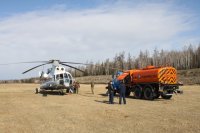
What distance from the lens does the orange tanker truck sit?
2958cm

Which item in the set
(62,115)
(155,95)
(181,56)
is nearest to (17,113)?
(62,115)

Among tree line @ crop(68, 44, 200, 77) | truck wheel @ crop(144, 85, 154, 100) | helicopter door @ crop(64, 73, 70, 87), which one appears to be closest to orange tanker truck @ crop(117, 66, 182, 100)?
truck wheel @ crop(144, 85, 154, 100)

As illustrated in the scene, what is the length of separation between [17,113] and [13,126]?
4850 mm

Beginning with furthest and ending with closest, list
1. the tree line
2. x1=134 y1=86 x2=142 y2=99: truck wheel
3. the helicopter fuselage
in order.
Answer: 1. the tree line
2. the helicopter fuselage
3. x1=134 y1=86 x2=142 y2=99: truck wheel

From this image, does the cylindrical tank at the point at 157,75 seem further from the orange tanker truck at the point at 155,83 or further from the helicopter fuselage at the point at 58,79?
the helicopter fuselage at the point at 58,79

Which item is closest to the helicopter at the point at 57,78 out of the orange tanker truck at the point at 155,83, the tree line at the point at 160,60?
the orange tanker truck at the point at 155,83

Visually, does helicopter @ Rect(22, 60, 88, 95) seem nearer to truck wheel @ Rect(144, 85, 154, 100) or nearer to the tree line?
truck wheel @ Rect(144, 85, 154, 100)

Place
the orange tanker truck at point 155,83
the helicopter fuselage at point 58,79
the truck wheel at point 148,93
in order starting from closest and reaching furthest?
1. the orange tanker truck at point 155,83
2. the truck wheel at point 148,93
3. the helicopter fuselage at point 58,79

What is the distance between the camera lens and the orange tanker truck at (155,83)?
29.6 m

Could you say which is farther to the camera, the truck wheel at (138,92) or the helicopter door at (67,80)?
the helicopter door at (67,80)

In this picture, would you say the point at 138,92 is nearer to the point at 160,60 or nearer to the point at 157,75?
the point at 157,75

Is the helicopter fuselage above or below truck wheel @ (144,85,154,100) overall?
above

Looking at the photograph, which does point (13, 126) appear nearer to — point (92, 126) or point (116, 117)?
point (92, 126)

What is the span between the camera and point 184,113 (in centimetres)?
1906
